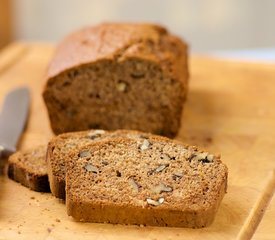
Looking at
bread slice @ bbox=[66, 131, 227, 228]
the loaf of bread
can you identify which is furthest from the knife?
bread slice @ bbox=[66, 131, 227, 228]

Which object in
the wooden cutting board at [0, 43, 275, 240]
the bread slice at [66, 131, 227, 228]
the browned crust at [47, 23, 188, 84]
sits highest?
the browned crust at [47, 23, 188, 84]

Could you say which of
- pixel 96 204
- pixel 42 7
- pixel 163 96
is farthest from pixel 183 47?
pixel 42 7

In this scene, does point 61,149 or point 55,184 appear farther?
point 61,149

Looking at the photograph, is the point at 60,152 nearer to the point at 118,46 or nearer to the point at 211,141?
the point at 118,46

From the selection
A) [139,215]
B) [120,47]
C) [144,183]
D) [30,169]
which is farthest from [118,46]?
[139,215]

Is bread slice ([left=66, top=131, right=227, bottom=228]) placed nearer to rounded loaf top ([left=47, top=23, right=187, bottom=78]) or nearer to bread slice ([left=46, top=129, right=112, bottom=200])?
bread slice ([left=46, top=129, right=112, bottom=200])

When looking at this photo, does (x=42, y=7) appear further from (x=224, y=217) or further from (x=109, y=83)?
(x=224, y=217)

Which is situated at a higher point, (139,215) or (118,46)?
(118,46)
